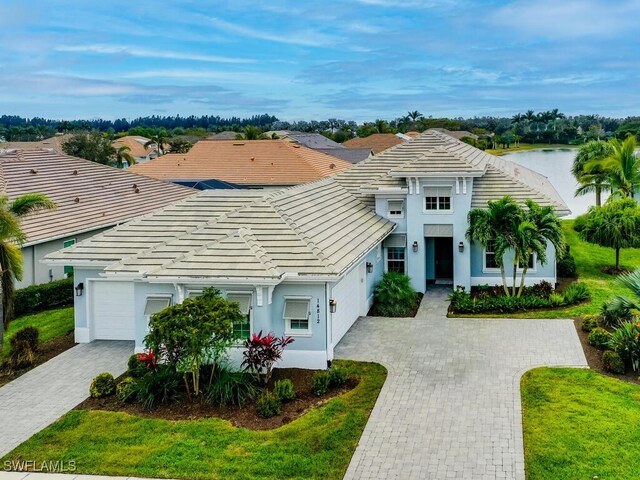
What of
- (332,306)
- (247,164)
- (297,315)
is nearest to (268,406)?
(297,315)

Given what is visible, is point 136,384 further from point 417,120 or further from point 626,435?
point 417,120

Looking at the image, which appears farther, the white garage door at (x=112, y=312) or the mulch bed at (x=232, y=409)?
the white garage door at (x=112, y=312)

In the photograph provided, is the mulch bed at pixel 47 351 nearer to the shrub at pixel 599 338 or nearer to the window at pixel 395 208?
the window at pixel 395 208

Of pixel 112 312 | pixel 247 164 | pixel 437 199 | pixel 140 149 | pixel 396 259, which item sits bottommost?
pixel 112 312

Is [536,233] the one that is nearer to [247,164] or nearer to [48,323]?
[48,323]

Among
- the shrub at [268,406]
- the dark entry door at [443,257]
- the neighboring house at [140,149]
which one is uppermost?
the neighboring house at [140,149]

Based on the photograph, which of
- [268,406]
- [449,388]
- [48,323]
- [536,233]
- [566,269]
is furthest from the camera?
[566,269]

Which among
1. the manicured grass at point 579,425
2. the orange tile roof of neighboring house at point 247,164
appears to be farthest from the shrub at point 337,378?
the orange tile roof of neighboring house at point 247,164
